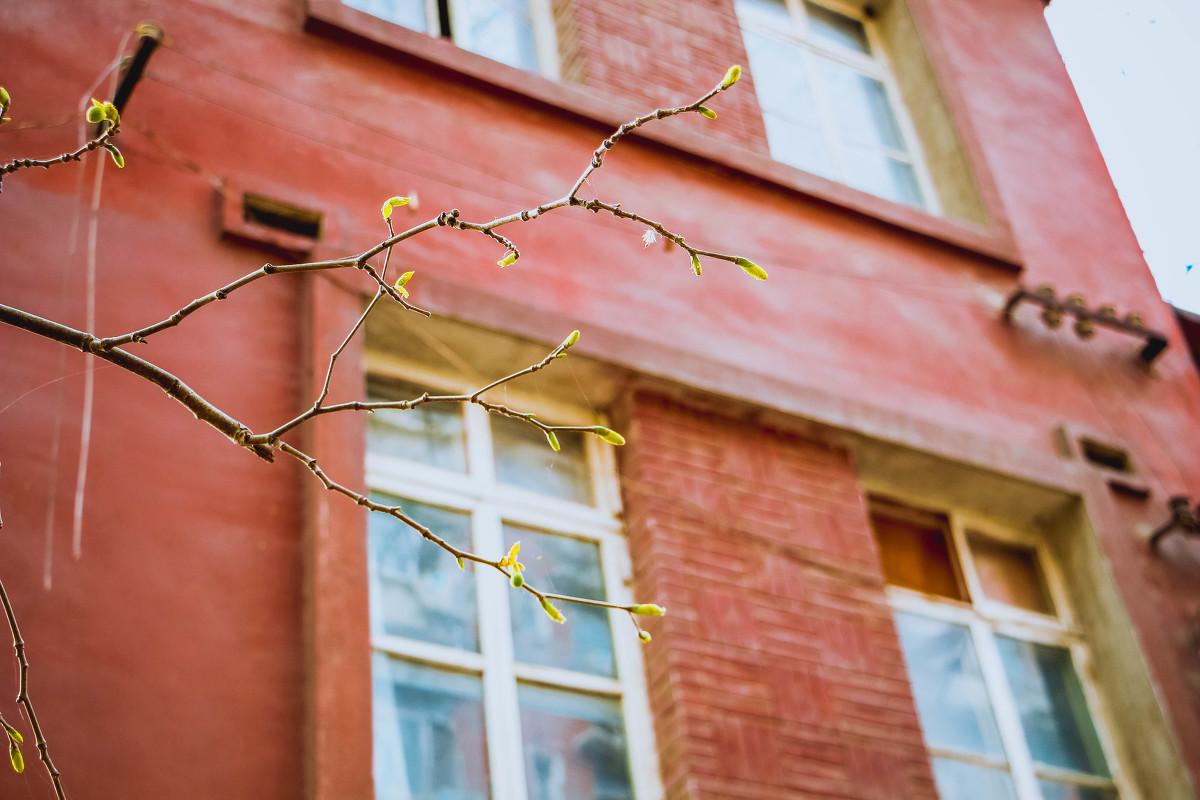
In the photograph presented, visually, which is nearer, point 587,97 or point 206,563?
point 206,563

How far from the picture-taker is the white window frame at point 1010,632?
5.90 m

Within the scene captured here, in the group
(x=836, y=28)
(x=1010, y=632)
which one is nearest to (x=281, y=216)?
(x=1010, y=632)

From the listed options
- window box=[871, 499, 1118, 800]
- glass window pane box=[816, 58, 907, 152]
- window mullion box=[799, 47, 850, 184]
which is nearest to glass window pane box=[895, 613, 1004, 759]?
window box=[871, 499, 1118, 800]

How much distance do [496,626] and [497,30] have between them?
3.42 m

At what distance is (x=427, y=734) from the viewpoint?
15.4ft

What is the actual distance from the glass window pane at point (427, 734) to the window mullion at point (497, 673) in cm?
4

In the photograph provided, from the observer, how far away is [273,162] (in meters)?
5.64

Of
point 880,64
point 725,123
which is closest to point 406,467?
point 725,123

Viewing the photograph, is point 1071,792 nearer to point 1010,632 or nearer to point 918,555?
point 1010,632

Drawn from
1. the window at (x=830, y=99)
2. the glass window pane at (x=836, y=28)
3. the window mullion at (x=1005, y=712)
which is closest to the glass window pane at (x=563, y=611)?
the window mullion at (x=1005, y=712)

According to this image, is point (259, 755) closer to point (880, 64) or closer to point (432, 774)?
point (432, 774)

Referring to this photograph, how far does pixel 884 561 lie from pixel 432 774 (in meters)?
2.43

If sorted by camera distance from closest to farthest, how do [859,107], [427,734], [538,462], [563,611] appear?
[427,734], [563,611], [538,462], [859,107]

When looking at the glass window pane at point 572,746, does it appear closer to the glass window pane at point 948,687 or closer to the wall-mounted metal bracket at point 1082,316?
the glass window pane at point 948,687
